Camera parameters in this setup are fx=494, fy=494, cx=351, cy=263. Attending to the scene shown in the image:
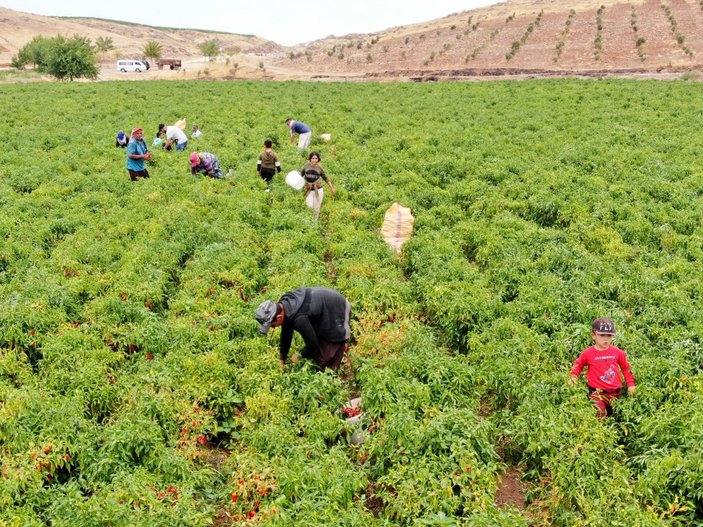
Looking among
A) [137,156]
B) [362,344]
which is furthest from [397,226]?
[137,156]

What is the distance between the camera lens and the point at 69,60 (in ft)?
198

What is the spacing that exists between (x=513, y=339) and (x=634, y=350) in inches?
74.2

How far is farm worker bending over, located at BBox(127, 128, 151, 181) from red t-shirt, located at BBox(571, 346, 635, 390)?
47.1 ft

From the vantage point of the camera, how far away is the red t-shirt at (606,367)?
7.04m

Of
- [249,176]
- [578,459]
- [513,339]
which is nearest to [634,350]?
[513,339]

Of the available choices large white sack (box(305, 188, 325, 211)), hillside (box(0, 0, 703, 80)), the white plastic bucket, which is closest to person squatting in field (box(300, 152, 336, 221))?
large white sack (box(305, 188, 325, 211))

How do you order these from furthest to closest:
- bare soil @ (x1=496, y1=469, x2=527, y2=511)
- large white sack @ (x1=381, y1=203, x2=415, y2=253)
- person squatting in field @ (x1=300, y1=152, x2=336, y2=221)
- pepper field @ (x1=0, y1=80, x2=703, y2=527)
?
person squatting in field @ (x1=300, y1=152, x2=336, y2=221) < large white sack @ (x1=381, y1=203, x2=415, y2=253) < bare soil @ (x1=496, y1=469, x2=527, y2=511) < pepper field @ (x1=0, y1=80, x2=703, y2=527)

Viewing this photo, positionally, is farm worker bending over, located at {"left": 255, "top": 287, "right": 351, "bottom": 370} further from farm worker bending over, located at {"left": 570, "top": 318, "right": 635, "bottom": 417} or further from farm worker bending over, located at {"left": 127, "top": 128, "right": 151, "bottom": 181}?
farm worker bending over, located at {"left": 127, "top": 128, "right": 151, "bottom": 181}

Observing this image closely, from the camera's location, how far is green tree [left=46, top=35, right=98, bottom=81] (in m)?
59.8

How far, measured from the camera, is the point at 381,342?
8797 mm

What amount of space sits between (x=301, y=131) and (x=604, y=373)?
1614 cm

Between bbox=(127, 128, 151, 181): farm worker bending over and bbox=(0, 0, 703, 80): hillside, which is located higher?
bbox=(0, 0, 703, 80): hillside

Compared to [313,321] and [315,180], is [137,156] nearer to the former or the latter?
[315,180]

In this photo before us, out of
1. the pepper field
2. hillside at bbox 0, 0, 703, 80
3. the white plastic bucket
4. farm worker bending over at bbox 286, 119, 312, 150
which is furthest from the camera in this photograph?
hillside at bbox 0, 0, 703, 80
